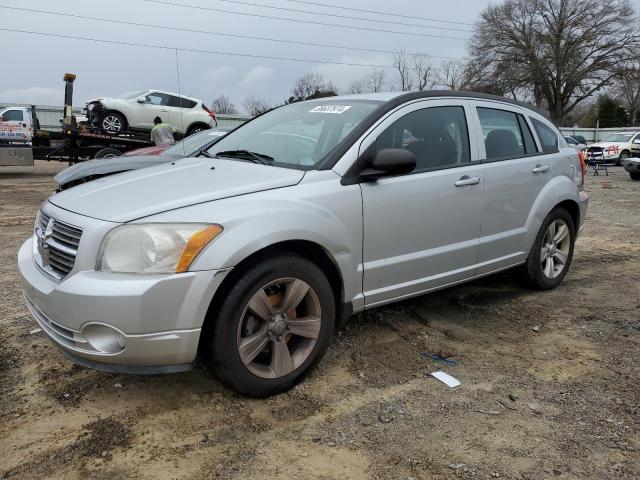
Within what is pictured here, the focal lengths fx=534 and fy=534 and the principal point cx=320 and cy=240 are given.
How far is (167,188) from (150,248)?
525 millimetres

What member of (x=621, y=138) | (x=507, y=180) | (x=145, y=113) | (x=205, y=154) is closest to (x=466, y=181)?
(x=507, y=180)

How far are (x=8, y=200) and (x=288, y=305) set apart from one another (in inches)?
398

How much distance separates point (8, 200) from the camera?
427 inches

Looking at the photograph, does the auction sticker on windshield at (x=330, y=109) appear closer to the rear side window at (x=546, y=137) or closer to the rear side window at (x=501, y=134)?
the rear side window at (x=501, y=134)

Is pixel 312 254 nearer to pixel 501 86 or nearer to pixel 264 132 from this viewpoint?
pixel 264 132

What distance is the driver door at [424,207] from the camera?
330 centimetres

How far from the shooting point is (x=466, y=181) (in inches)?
148

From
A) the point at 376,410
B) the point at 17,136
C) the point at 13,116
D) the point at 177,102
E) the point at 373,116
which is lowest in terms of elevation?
the point at 376,410

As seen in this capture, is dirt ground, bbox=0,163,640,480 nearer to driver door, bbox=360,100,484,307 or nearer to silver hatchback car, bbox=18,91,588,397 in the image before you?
silver hatchback car, bbox=18,91,588,397

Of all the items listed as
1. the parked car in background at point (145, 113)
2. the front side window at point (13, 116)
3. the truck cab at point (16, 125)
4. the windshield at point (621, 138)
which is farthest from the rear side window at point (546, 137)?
the windshield at point (621, 138)

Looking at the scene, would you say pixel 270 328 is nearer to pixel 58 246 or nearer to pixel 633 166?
pixel 58 246

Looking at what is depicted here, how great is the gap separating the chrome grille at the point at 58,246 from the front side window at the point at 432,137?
5.98 ft

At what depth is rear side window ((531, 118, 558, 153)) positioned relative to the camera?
184 inches

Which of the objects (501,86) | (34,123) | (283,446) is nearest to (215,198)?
(283,446)
